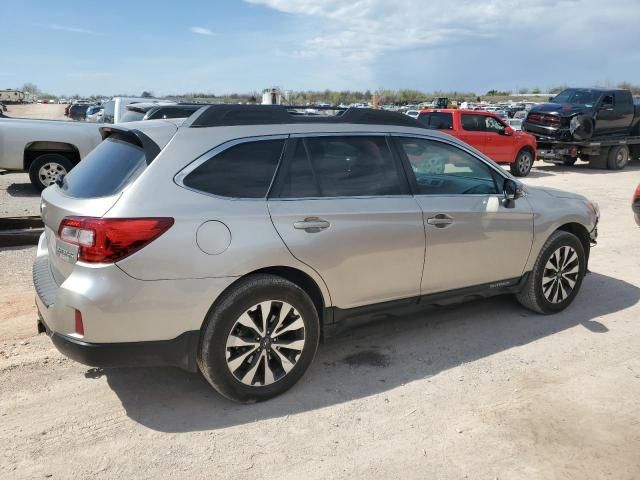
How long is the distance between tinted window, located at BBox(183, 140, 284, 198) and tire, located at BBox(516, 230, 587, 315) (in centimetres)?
262

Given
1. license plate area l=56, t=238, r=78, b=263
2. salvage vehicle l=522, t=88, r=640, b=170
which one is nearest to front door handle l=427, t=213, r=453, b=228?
license plate area l=56, t=238, r=78, b=263

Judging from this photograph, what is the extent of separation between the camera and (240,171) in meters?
3.45

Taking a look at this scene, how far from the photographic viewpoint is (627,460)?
3062 millimetres

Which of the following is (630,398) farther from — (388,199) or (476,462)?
(388,199)

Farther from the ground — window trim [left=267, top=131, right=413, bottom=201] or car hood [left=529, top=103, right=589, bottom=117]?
car hood [left=529, top=103, right=589, bottom=117]

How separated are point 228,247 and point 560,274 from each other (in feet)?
10.6

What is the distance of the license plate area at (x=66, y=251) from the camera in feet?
10.1

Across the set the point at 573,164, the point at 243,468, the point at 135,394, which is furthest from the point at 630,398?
the point at 573,164

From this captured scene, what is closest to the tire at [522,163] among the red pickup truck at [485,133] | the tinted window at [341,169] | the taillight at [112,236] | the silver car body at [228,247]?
the red pickup truck at [485,133]

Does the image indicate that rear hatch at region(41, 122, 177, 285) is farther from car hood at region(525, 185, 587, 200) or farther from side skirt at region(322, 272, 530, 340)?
car hood at region(525, 185, 587, 200)

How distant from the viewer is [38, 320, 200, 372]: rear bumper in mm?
3070

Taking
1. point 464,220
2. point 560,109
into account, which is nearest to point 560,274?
point 464,220

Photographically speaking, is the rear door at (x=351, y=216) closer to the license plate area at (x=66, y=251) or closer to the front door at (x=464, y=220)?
the front door at (x=464, y=220)

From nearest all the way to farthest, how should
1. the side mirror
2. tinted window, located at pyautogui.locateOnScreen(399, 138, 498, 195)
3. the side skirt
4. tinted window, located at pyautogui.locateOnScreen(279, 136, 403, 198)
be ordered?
1. tinted window, located at pyautogui.locateOnScreen(279, 136, 403, 198)
2. the side skirt
3. tinted window, located at pyautogui.locateOnScreen(399, 138, 498, 195)
4. the side mirror
